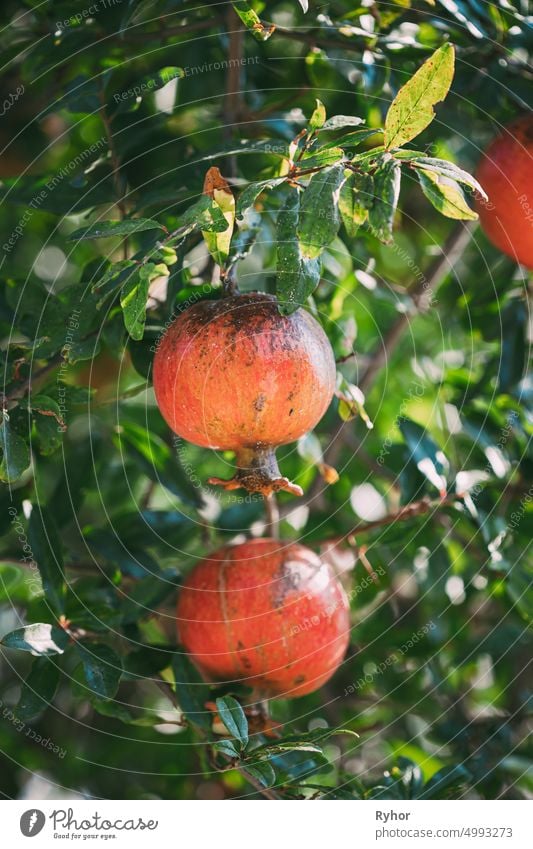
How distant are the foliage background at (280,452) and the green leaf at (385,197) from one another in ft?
0.75

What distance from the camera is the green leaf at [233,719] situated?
0.81 metres

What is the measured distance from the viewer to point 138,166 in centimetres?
112

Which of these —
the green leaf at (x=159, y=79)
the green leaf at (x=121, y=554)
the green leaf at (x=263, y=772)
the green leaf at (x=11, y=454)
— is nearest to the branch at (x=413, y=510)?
the green leaf at (x=121, y=554)

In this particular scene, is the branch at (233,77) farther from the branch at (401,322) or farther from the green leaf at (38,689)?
the green leaf at (38,689)

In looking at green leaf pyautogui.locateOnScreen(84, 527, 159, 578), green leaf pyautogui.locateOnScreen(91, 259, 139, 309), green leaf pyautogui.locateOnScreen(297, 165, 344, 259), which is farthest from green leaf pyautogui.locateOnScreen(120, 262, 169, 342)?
green leaf pyautogui.locateOnScreen(84, 527, 159, 578)

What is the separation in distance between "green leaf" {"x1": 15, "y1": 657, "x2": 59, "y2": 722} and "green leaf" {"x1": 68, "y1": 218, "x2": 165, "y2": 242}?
17.7 inches

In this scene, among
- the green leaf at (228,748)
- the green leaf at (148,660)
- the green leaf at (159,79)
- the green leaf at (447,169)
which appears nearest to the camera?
the green leaf at (447,169)

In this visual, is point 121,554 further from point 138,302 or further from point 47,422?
point 138,302

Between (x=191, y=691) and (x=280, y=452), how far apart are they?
387 millimetres

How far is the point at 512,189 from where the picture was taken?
41.8 inches

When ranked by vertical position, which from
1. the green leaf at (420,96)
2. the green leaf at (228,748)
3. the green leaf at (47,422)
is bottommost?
the green leaf at (228,748)
